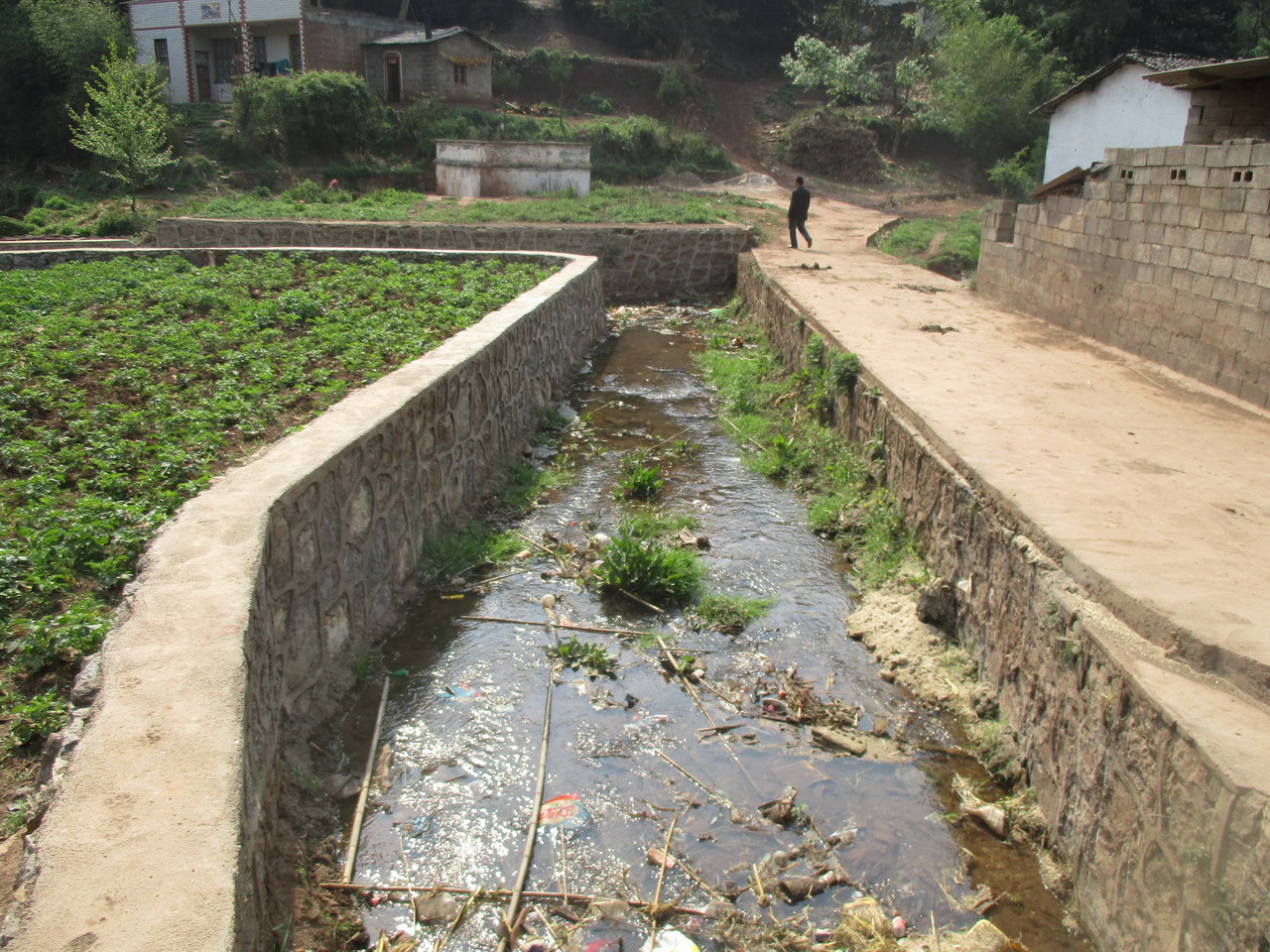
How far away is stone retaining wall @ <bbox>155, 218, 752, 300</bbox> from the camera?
17844 millimetres

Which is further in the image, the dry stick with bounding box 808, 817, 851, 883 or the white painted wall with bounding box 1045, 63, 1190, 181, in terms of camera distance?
the white painted wall with bounding box 1045, 63, 1190, 181

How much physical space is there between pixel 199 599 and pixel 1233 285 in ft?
27.0

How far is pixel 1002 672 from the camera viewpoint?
15.5 ft

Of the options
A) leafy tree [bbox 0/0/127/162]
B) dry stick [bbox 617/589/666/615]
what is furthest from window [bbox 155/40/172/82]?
dry stick [bbox 617/589/666/615]

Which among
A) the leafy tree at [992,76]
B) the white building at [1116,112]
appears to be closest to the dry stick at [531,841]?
the white building at [1116,112]

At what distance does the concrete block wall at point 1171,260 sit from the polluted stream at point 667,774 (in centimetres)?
421

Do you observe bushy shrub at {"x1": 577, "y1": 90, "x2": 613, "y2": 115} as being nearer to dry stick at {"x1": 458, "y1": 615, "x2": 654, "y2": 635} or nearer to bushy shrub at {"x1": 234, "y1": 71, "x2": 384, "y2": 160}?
bushy shrub at {"x1": 234, "y1": 71, "x2": 384, "y2": 160}

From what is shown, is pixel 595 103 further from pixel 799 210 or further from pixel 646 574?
pixel 646 574

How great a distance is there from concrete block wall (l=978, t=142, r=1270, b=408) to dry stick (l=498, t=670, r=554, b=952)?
6.30m

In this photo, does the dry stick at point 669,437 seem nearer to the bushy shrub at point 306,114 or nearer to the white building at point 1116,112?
the white building at point 1116,112

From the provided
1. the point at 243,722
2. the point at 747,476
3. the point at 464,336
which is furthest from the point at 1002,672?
the point at 464,336

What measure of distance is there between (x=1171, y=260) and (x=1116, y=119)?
665 inches

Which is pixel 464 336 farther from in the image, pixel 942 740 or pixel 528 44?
pixel 528 44

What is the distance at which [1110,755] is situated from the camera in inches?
136
